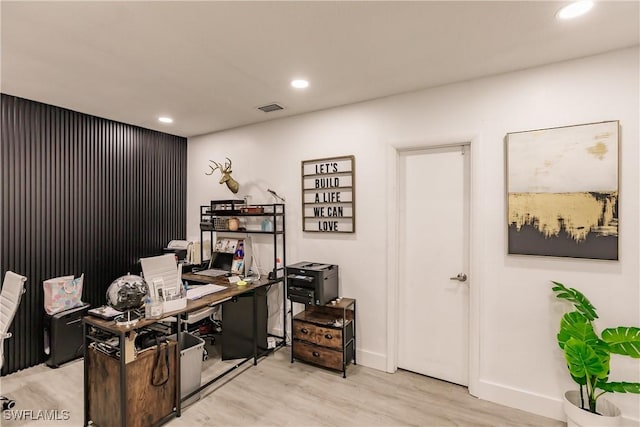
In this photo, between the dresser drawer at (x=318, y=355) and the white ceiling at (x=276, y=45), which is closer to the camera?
the white ceiling at (x=276, y=45)

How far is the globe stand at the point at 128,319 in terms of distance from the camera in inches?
82.5

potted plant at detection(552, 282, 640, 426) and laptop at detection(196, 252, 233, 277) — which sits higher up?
laptop at detection(196, 252, 233, 277)

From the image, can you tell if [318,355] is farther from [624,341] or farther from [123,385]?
[624,341]

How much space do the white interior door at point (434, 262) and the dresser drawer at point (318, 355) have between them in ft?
2.11

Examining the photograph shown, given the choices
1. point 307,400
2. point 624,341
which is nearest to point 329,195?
point 307,400

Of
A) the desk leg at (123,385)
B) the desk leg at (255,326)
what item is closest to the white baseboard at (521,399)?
the desk leg at (255,326)

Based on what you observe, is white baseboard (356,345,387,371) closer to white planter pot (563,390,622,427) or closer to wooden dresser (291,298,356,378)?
wooden dresser (291,298,356,378)

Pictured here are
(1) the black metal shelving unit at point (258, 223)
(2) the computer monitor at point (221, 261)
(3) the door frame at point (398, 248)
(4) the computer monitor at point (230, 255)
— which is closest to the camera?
(3) the door frame at point (398, 248)

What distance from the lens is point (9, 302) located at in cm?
240

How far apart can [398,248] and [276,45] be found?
205 centimetres

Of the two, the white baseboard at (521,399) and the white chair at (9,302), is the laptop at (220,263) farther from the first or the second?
the white baseboard at (521,399)

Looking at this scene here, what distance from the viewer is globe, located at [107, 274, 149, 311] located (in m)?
2.19

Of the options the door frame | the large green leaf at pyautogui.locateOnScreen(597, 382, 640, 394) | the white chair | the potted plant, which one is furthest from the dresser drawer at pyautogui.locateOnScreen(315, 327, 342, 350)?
the white chair

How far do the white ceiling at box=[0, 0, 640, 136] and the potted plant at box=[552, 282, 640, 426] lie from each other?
172 centimetres
